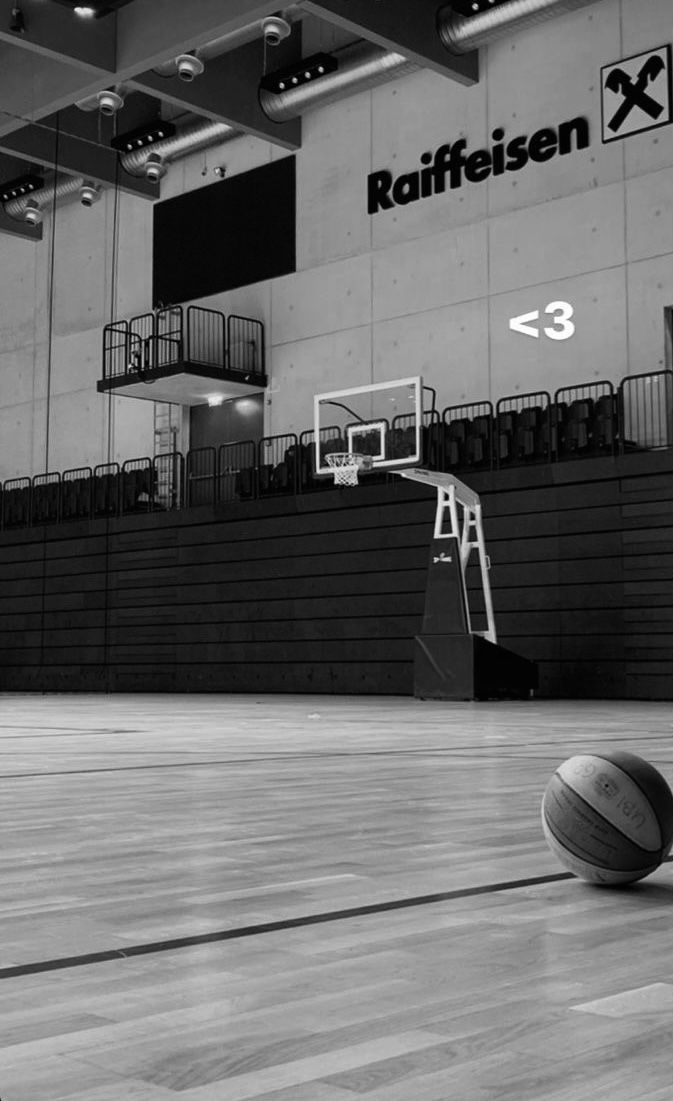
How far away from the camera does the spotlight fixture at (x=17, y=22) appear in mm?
17062

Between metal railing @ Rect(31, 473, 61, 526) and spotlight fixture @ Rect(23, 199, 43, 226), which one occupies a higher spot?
spotlight fixture @ Rect(23, 199, 43, 226)

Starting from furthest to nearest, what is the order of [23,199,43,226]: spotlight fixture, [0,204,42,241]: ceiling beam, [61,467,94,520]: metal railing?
[0,204,42,241]: ceiling beam
[23,199,43,226]: spotlight fixture
[61,467,94,520]: metal railing

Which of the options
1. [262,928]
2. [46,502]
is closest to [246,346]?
[46,502]

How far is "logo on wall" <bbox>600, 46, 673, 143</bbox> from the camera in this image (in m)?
18.4

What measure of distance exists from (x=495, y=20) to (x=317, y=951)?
19167mm

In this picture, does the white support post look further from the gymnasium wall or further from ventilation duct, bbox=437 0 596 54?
ventilation duct, bbox=437 0 596 54

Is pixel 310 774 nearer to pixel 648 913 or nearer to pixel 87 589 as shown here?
pixel 648 913

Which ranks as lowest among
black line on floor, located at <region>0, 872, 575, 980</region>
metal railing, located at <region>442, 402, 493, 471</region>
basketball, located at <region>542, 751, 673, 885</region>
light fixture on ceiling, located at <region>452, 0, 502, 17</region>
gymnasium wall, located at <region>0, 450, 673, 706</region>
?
black line on floor, located at <region>0, 872, 575, 980</region>

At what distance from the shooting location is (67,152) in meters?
24.2

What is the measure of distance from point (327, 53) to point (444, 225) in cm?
354

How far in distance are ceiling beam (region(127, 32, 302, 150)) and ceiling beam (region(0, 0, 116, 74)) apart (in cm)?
188

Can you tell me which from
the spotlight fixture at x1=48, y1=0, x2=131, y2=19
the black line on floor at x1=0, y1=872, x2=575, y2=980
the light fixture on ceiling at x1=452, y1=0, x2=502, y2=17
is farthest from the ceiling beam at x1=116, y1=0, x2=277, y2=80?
the black line on floor at x1=0, y1=872, x2=575, y2=980

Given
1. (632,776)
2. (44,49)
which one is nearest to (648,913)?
(632,776)

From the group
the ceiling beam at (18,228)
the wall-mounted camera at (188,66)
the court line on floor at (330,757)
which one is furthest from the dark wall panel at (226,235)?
the court line on floor at (330,757)
